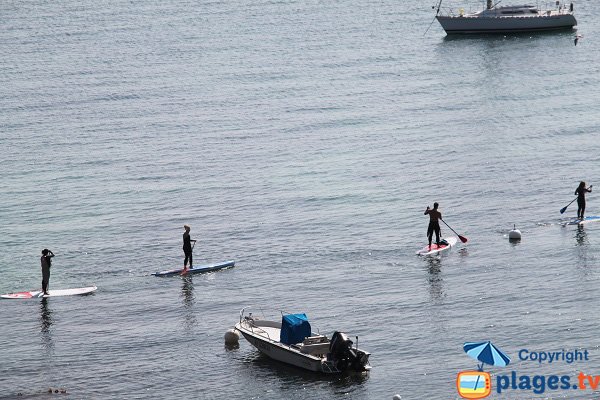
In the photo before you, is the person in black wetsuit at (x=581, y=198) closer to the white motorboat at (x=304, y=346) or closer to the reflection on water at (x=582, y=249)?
the reflection on water at (x=582, y=249)

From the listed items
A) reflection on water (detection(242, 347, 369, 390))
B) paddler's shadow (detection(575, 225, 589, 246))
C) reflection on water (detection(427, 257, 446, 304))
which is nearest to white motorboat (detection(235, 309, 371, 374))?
reflection on water (detection(242, 347, 369, 390))

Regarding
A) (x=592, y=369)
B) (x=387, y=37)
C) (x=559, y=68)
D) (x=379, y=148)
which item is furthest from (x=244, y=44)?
(x=592, y=369)

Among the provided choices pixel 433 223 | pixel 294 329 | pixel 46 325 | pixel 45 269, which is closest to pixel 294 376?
pixel 294 329

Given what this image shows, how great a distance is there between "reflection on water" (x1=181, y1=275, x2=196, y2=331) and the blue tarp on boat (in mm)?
6316

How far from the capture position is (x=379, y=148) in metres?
87.2

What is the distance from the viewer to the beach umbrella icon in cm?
4400

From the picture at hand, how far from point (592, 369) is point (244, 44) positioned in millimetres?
90371

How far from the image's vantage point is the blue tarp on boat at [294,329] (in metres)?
45.8

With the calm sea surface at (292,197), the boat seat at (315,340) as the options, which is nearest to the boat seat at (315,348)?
the boat seat at (315,340)

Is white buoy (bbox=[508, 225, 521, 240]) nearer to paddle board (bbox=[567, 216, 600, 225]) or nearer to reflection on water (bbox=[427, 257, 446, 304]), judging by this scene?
paddle board (bbox=[567, 216, 600, 225])

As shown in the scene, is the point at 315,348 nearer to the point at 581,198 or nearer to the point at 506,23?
the point at 581,198

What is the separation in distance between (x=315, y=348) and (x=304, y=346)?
1.39 feet

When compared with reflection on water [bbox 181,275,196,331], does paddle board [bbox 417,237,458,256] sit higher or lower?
higher

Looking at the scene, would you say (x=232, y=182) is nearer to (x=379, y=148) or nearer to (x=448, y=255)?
(x=379, y=148)
